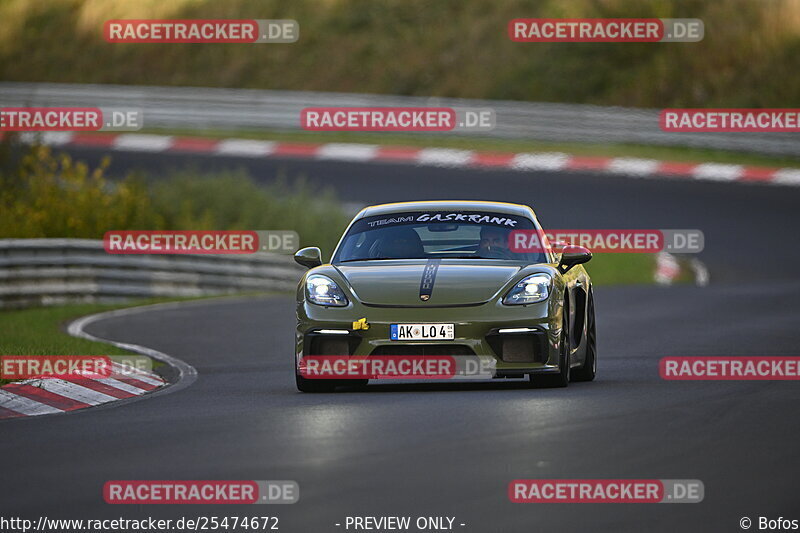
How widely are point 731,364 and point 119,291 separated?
11.3 m


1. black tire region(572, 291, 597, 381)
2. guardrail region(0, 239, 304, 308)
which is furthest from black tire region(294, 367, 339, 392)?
guardrail region(0, 239, 304, 308)

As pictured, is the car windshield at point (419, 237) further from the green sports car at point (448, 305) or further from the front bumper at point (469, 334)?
the front bumper at point (469, 334)

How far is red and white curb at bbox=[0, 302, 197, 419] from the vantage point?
11312 mm

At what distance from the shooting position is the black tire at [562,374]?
11359 mm

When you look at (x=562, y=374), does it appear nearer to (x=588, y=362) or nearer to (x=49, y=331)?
(x=588, y=362)

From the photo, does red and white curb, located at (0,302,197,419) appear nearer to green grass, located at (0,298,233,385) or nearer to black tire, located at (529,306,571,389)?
green grass, located at (0,298,233,385)

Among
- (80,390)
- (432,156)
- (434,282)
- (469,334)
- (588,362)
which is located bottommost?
(469,334)

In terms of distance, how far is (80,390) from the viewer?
12117 millimetres

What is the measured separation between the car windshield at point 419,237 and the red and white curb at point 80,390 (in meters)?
1.68

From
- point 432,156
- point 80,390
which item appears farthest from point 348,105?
point 80,390

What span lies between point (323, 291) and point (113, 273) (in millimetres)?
11744

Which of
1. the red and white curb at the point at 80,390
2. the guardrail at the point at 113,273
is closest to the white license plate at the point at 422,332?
the red and white curb at the point at 80,390

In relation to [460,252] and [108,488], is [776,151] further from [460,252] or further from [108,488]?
[108,488]

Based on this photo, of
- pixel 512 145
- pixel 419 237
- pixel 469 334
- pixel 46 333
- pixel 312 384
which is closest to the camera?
pixel 469 334
